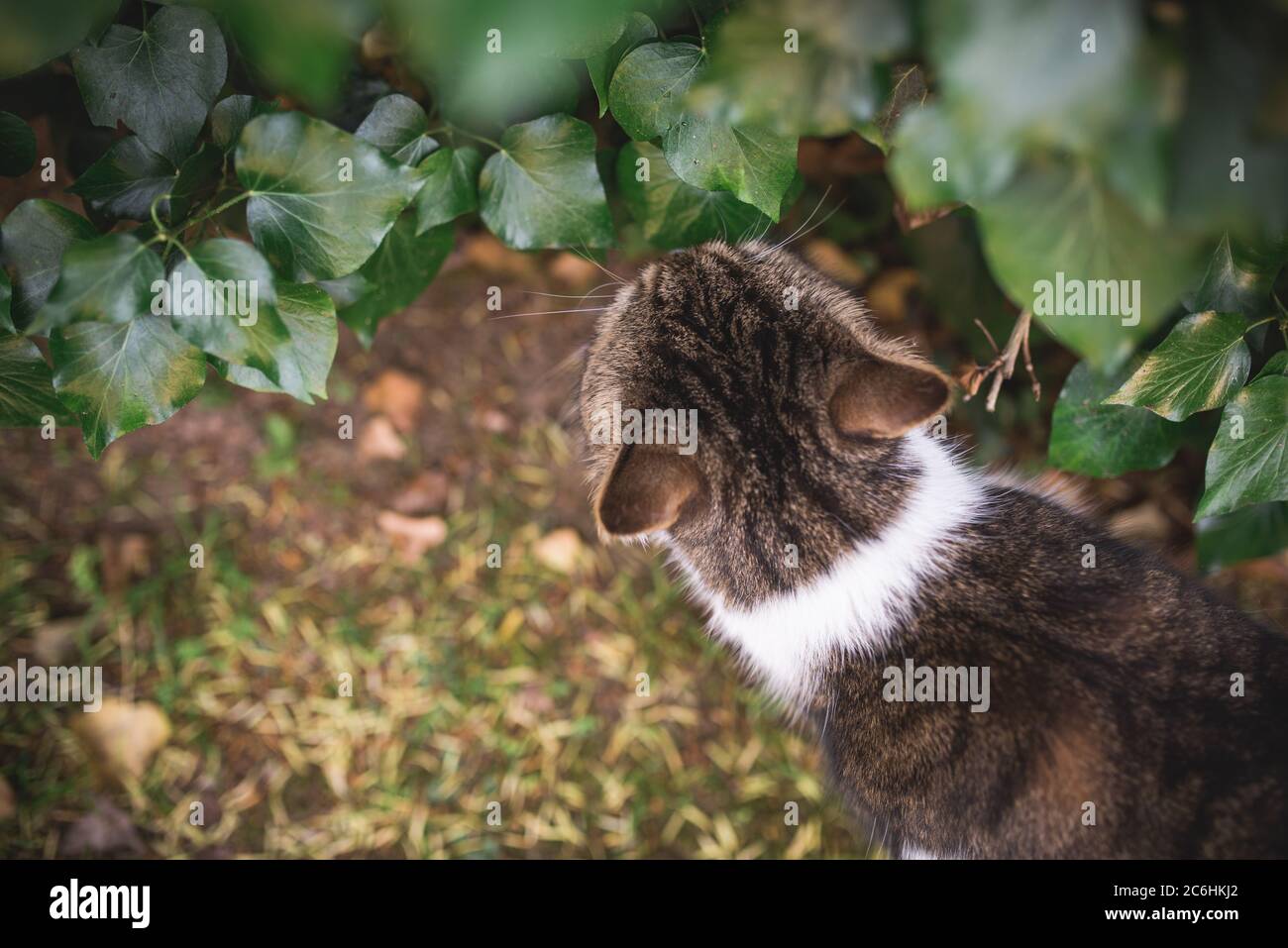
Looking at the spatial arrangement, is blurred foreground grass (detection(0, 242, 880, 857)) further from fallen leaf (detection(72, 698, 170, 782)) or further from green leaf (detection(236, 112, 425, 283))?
green leaf (detection(236, 112, 425, 283))

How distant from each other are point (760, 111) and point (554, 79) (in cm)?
72

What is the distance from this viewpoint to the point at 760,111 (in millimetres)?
1311

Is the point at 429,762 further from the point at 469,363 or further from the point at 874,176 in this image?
the point at 874,176

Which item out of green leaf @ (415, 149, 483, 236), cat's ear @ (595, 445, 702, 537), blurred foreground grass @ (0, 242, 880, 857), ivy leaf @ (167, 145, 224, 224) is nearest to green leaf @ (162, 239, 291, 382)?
ivy leaf @ (167, 145, 224, 224)

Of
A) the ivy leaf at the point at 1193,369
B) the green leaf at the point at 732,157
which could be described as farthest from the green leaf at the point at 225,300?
the ivy leaf at the point at 1193,369

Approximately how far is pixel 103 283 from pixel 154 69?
52 cm

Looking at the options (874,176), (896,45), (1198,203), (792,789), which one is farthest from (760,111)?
(792,789)

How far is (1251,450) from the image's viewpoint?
5.69ft

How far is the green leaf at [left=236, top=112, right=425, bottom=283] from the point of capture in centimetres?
162

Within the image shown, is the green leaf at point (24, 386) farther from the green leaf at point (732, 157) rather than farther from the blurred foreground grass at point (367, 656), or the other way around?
the green leaf at point (732, 157)

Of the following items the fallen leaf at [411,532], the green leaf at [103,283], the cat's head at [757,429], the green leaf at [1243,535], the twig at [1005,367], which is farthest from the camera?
the fallen leaf at [411,532]

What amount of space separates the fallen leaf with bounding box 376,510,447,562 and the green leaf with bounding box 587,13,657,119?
1.78 meters

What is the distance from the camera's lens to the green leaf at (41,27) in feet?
4.18

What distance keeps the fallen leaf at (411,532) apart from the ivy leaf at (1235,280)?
7.76 ft
